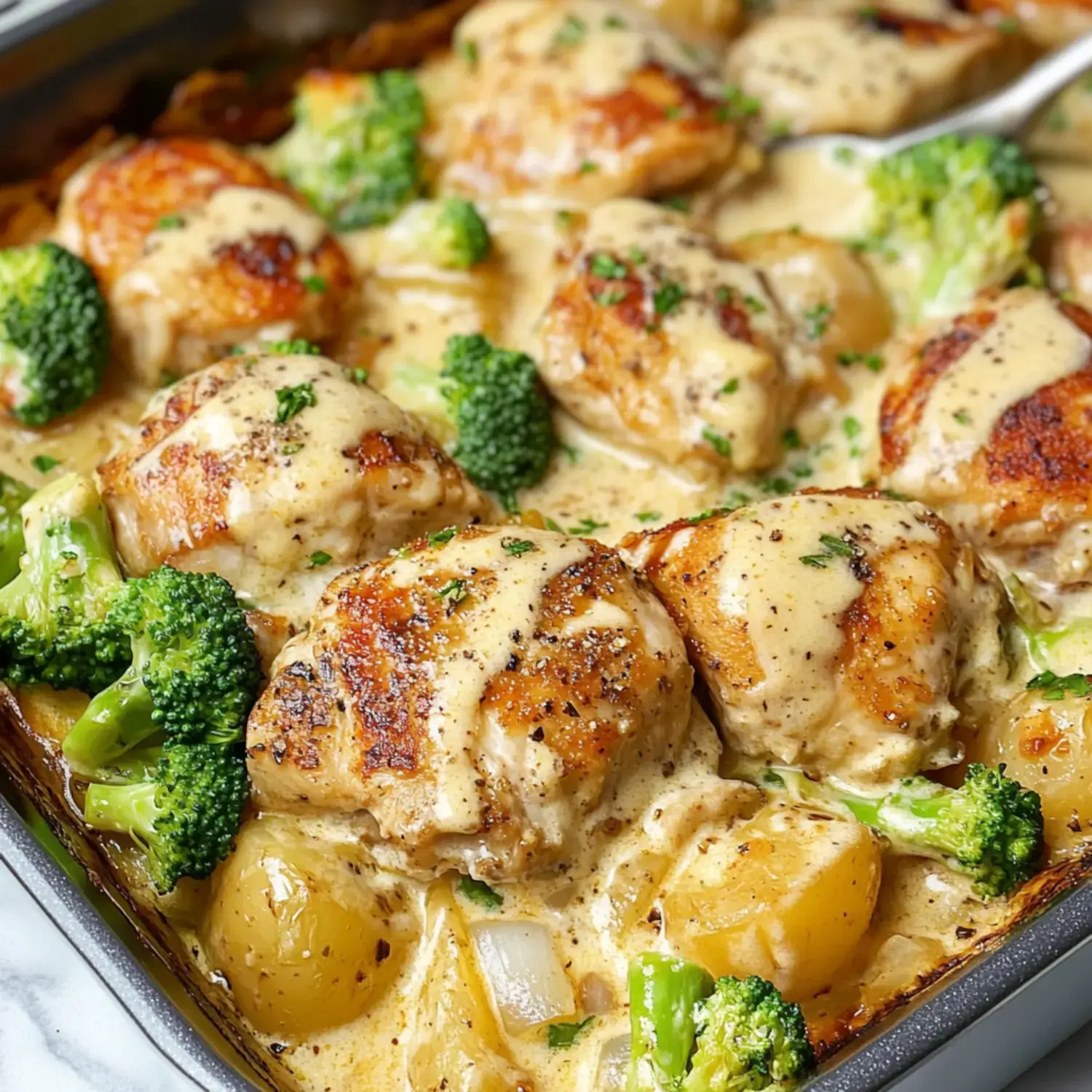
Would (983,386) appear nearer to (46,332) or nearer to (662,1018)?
(662,1018)

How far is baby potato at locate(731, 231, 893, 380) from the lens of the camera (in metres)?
3.90

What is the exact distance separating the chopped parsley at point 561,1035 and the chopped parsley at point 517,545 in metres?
0.95

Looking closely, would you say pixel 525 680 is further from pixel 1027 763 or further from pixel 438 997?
pixel 1027 763

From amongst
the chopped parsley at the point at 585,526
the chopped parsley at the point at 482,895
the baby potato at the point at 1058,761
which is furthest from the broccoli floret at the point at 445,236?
the baby potato at the point at 1058,761

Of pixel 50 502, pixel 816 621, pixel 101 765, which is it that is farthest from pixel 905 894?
pixel 50 502

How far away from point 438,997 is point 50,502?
4.57 ft

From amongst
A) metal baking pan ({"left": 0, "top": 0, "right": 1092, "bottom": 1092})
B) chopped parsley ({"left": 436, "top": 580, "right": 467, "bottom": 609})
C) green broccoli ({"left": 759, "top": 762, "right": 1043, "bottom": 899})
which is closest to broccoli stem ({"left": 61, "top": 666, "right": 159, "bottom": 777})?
metal baking pan ({"left": 0, "top": 0, "right": 1092, "bottom": 1092})

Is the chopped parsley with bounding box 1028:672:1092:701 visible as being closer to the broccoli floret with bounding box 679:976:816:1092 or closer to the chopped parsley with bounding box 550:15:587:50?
the broccoli floret with bounding box 679:976:816:1092

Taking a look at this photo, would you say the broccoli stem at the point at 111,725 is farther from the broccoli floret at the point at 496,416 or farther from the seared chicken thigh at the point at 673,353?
the seared chicken thigh at the point at 673,353

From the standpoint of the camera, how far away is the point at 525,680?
9.39 ft

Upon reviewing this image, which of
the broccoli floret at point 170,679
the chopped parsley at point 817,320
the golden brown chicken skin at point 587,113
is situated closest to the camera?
the broccoli floret at point 170,679

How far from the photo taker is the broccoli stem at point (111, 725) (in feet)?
9.82

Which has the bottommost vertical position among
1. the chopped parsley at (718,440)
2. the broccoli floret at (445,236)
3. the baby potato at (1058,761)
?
the baby potato at (1058,761)

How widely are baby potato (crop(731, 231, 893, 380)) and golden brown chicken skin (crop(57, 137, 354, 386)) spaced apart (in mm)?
1178
